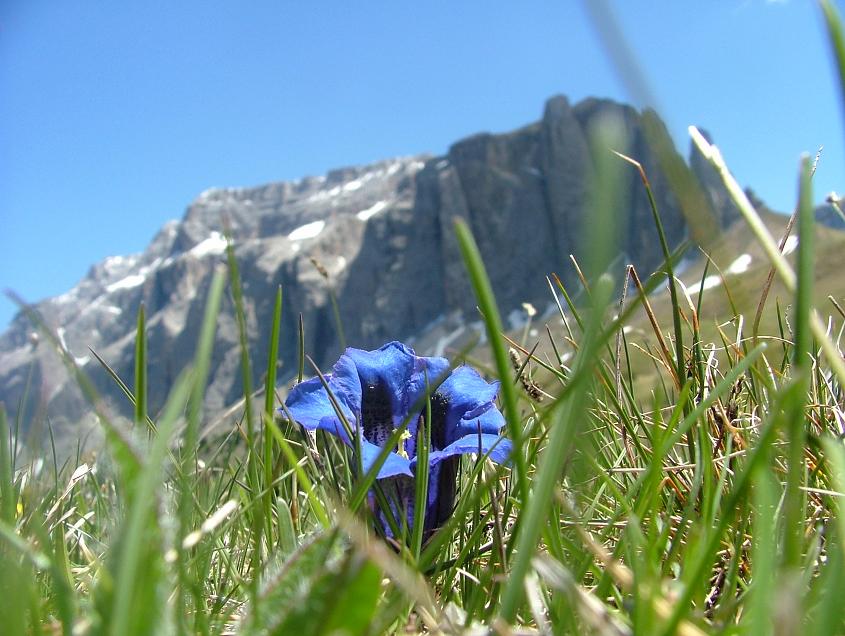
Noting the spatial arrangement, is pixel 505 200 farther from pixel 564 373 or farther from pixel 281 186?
pixel 281 186

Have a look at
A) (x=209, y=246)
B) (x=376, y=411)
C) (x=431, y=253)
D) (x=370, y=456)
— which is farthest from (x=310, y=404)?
(x=209, y=246)

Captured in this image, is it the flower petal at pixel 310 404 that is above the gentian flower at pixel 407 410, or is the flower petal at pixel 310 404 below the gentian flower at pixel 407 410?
above

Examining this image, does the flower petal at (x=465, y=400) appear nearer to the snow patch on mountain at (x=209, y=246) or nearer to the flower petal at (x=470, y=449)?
the flower petal at (x=470, y=449)

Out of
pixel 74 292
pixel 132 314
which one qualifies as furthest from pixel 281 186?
pixel 74 292

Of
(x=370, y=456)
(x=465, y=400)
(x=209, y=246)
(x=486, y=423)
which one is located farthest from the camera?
(x=209, y=246)

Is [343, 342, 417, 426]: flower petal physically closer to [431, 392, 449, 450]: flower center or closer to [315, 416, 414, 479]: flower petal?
[431, 392, 449, 450]: flower center

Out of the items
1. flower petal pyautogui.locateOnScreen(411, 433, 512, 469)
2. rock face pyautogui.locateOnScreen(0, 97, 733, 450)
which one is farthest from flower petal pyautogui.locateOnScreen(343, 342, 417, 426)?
rock face pyautogui.locateOnScreen(0, 97, 733, 450)

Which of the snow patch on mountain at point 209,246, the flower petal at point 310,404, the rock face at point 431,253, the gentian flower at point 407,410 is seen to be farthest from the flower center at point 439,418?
the snow patch on mountain at point 209,246

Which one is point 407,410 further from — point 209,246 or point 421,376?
point 209,246

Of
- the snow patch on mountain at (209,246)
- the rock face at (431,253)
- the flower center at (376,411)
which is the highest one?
the snow patch on mountain at (209,246)
